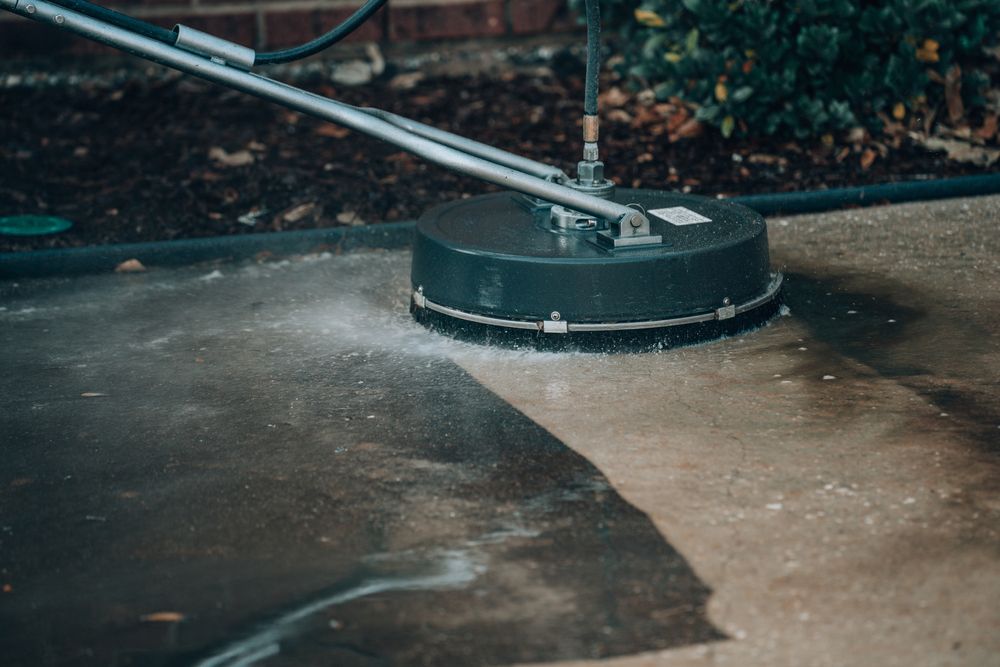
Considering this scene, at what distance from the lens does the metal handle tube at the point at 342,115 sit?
2.97 metres

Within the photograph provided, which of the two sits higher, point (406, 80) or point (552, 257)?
point (406, 80)

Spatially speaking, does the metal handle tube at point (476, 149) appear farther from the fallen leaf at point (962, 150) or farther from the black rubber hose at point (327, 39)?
the fallen leaf at point (962, 150)

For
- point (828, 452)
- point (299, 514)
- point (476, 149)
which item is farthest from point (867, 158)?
point (299, 514)

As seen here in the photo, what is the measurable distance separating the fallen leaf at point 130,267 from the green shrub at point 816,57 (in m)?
2.19

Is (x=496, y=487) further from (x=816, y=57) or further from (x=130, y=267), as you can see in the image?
(x=816, y=57)

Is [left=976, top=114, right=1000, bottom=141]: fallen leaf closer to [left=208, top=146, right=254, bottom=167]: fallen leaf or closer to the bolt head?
the bolt head

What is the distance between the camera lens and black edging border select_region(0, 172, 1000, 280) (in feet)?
13.0

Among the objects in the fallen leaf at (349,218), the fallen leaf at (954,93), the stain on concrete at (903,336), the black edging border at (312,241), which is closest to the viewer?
the stain on concrete at (903,336)

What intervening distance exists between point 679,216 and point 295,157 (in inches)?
77.9

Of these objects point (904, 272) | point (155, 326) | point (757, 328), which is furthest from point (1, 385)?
point (904, 272)

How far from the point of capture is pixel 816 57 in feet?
15.5

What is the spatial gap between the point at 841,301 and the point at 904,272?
12.7 inches

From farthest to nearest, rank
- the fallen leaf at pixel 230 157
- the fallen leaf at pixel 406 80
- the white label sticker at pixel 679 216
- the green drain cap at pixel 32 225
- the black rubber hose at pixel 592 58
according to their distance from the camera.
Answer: the fallen leaf at pixel 406 80, the fallen leaf at pixel 230 157, the green drain cap at pixel 32 225, the white label sticker at pixel 679 216, the black rubber hose at pixel 592 58

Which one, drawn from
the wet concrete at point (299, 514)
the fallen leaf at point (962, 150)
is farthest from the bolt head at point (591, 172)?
the fallen leaf at point (962, 150)
